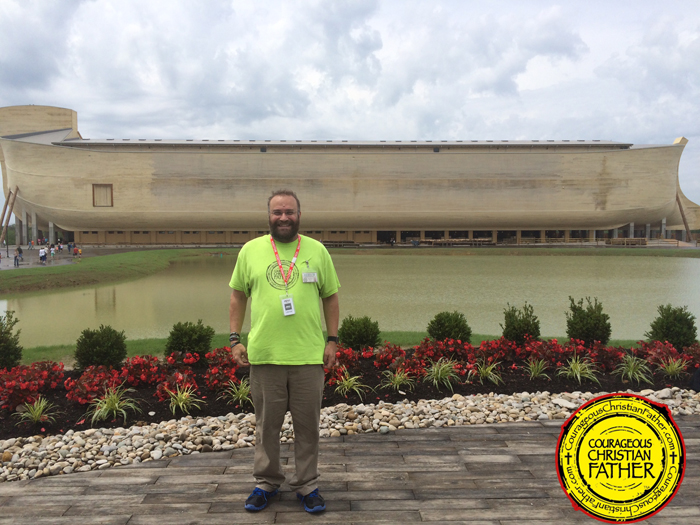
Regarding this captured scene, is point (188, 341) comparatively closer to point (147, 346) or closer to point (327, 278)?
point (147, 346)

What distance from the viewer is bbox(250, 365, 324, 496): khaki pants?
3369mm

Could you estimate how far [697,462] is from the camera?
385cm

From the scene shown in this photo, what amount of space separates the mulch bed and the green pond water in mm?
5374

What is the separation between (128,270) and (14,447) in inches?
1006

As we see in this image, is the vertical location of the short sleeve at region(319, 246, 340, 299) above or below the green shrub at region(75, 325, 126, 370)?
above

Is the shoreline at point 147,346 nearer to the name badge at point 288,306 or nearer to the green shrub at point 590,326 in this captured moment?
the green shrub at point 590,326

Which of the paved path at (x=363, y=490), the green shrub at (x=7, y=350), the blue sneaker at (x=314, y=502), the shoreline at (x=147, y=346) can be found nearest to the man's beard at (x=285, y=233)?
the blue sneaker at (x=314, y=502)

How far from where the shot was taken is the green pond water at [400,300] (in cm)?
1284

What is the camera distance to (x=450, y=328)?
816 centimetres

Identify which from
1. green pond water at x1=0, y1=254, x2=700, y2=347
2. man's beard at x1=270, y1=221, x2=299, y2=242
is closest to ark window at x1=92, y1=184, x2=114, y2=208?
green pond water at x1=0, y1=254, x2=700, y2=347

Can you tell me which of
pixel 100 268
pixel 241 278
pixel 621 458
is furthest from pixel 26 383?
pixel 100 268

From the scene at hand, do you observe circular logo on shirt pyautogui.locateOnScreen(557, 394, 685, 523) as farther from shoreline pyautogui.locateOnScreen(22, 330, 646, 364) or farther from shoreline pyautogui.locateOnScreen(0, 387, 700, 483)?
shoreline pyautogui.locateOnScreen(22, 330, 646, 364)

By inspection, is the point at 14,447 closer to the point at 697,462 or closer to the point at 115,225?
the point at 697,462

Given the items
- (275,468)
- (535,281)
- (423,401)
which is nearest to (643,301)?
(535,281)
